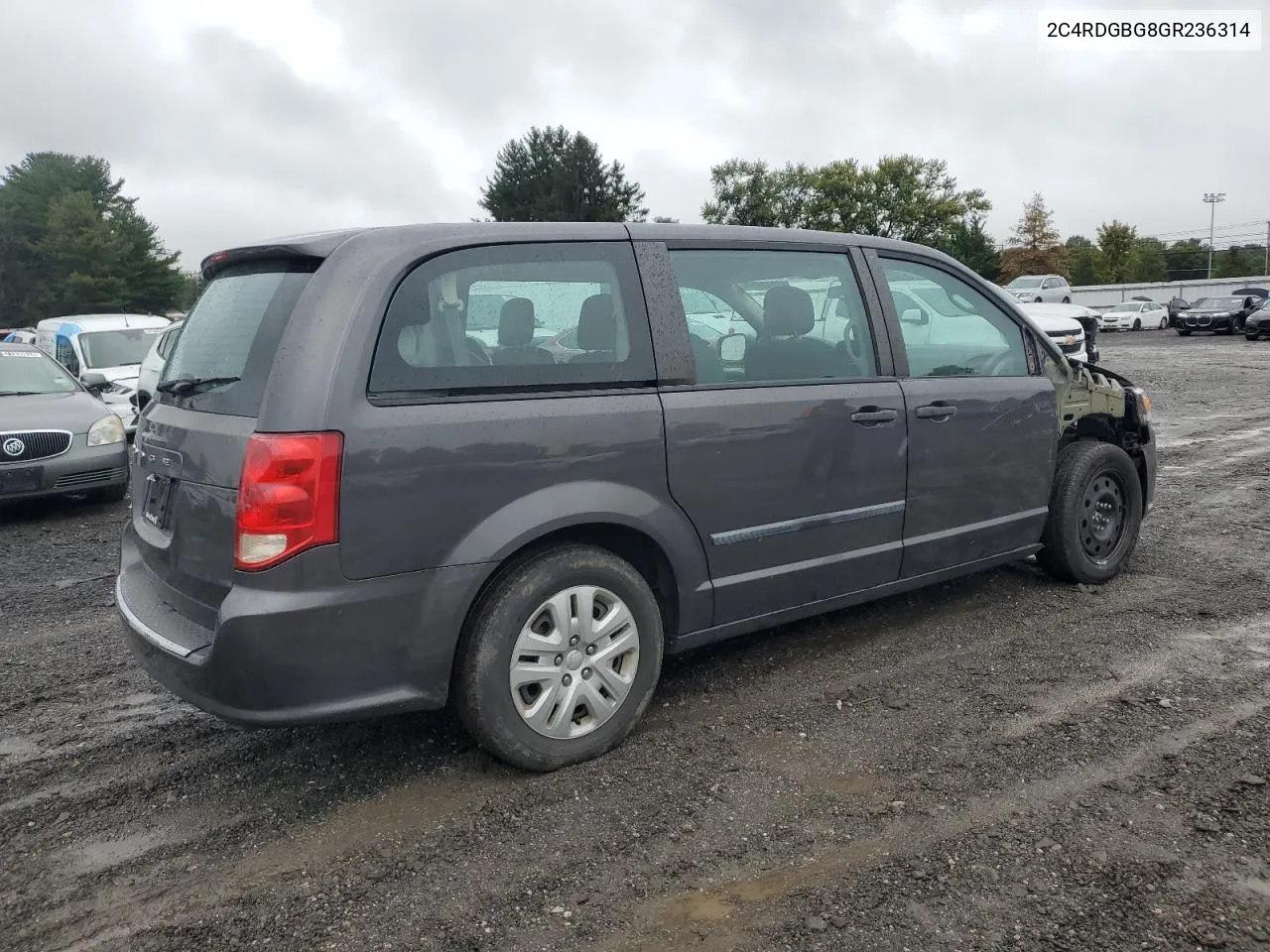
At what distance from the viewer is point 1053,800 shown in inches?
123

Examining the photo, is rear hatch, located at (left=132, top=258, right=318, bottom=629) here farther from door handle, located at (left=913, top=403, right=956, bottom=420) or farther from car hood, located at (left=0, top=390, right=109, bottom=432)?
car hood, located at (left=0, top=390, right=109, bottom=432)

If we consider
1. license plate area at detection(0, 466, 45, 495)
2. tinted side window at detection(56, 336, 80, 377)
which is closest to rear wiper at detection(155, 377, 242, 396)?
license plate area at detection(0, 466, 45, 495)

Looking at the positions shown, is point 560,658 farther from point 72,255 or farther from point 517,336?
point 72,255

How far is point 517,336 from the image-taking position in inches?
132

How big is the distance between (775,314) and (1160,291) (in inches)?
2452

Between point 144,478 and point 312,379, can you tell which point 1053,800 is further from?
point 144,478

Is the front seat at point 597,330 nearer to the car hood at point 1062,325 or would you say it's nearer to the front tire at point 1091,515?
the front tire at point 1091,515

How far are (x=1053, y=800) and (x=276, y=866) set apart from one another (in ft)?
7.65

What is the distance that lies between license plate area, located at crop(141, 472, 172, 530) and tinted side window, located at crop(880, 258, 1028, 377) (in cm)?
295

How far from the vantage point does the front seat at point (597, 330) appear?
11.4 ft

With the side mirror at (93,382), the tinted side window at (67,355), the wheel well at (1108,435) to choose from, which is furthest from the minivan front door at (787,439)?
the tinted side window at (67,355)

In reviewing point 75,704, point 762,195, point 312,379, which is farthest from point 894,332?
point 762,195

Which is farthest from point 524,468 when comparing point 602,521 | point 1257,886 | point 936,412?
point 1257,886

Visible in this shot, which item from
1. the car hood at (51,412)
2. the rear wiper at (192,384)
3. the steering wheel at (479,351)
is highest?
the steering wheel at (479,351)
